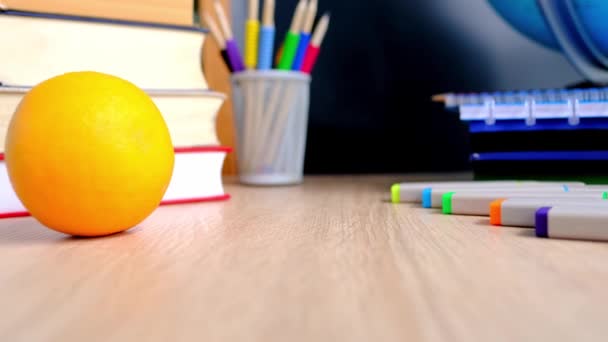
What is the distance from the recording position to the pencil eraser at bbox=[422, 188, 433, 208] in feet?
1.35

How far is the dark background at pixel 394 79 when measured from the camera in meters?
0.79

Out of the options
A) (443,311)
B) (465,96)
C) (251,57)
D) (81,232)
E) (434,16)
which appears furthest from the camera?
(434,16)

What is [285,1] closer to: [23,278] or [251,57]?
[251,57]

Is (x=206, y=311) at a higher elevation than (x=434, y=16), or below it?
below

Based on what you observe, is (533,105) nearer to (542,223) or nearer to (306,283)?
(542,223)

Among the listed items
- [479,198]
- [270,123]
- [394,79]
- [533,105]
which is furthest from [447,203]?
[394,79]

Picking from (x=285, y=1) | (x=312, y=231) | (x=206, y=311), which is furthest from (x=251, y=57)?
(x=206, y=311)

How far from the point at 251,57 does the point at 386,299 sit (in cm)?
53

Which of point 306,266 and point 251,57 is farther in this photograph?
point 251,57

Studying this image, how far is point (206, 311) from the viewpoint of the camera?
0.18m

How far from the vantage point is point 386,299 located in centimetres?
18

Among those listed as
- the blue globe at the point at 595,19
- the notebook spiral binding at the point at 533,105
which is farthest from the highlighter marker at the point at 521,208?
the blue globe at the point at 595,19

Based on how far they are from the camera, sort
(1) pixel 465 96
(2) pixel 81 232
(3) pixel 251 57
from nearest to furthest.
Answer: (2) pixel 81 232
(1) pixel 465 96
(3) pixel 251 57

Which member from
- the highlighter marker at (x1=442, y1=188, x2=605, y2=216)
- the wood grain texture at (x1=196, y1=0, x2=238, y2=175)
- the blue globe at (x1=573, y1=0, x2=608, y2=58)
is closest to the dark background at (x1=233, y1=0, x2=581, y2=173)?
the wood grain texture at (x1=196, y1=0, x2=238, y2=175)
